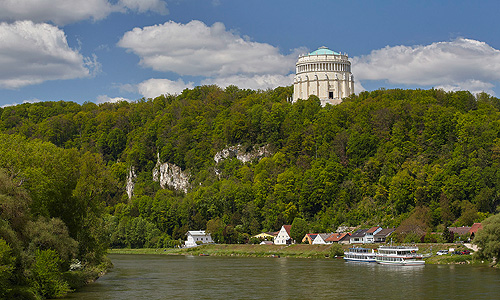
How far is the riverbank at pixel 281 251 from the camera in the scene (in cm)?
7712

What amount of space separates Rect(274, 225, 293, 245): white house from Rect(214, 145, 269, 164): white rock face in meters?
35.9

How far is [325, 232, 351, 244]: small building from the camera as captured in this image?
101062mm

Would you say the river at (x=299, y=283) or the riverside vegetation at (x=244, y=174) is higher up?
the riverside vegetation at (x=244, y=174)

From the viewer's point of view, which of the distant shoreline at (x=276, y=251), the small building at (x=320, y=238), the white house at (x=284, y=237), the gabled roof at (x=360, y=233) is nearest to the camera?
the distant shoreline at (x=276, y=251)

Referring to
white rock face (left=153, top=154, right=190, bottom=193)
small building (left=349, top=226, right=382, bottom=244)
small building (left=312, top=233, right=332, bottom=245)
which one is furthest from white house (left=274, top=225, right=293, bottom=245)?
white rock face (left=153, top=154, right=190, bottom=193)

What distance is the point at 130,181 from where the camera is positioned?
166m

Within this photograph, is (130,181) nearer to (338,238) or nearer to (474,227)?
(338,238)

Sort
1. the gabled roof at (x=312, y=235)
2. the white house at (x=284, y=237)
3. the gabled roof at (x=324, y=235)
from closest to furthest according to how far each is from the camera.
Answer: the gabled roof at (x=324, y=235) → the gabled roof at (x=312, y=235) → the white house at (x=284, y=237)

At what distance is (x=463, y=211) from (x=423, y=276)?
126 ft

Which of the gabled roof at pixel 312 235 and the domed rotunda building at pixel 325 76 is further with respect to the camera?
the domed rotunda building at pixel 325 76

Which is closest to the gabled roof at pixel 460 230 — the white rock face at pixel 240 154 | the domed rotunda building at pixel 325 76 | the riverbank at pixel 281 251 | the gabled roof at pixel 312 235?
the riverbank at pixel 281 251

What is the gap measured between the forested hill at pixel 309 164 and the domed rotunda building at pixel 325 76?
27.5 ft

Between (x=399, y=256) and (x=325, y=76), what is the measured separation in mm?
84261

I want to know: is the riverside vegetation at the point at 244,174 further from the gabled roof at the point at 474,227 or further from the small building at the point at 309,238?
the gabled roof at the point at 474,227
